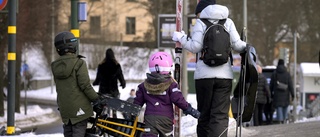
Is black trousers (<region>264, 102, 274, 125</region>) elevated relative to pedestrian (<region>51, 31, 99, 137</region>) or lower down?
lower down

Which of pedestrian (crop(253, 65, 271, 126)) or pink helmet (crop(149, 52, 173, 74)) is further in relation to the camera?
pedestrian (crop(253, 65, 271, 126))

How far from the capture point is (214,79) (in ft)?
26.8

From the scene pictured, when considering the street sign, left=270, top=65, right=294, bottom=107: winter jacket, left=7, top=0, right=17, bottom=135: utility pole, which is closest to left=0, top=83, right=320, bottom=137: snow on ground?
left=7, top=0, right=17, bottom=135: utility pole

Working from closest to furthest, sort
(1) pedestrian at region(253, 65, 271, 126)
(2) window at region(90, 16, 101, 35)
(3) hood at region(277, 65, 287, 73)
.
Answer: (1) pedestrian at region(253, 65, 271, 126)
(3) hood at region(277, 65, 287, 73)
(2) window at region(90, 16, 101, 35)

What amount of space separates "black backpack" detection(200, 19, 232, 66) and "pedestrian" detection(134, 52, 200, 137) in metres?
0.46

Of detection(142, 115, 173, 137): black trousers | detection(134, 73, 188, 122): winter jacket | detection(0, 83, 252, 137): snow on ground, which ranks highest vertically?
detection(134, 73, 188, 122): winter jacket

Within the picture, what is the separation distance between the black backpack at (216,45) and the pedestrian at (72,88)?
137cm

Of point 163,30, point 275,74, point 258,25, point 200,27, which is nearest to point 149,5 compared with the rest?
point 258,25

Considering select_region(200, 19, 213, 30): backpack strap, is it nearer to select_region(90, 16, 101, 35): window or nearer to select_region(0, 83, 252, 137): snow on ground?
select_region(0, 83, 252, 137): snow on ground

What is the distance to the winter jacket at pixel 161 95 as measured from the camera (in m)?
8.16

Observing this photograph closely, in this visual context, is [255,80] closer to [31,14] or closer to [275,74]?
[275,74]

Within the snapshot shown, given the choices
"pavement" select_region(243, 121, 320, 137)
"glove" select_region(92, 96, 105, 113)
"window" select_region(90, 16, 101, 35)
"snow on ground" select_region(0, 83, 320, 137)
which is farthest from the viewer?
"window" select_region(90, 16, 101, 35)

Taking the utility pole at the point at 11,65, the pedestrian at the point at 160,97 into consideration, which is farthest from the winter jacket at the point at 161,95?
the utility pole at the point at 11,65

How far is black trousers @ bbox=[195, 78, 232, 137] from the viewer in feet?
26.9
